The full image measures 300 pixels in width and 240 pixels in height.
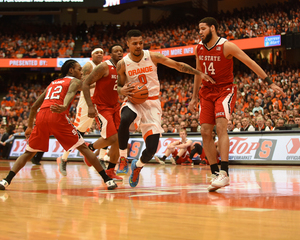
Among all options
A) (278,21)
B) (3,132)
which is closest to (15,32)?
(3,132)

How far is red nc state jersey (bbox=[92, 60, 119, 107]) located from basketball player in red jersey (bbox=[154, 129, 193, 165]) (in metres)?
6.34

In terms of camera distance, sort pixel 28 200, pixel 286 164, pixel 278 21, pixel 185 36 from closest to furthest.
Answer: pixel 28 200 < pixel 286 164 < pixel 278 21 < pixel 185 36

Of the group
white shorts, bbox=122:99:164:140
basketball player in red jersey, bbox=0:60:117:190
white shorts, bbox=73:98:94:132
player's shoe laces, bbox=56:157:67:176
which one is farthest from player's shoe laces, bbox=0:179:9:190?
white shorts, bbox=73:98:94:132

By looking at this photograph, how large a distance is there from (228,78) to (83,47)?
27.7 m

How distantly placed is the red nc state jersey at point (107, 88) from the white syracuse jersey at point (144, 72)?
1.03 metres

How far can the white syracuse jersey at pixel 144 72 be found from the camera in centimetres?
546

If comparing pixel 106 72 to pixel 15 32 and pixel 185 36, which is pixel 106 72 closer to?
pixel 185 36

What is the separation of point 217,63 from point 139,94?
1107 millimetres

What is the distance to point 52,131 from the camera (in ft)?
16.6

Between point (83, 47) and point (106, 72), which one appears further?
point (83, 47)

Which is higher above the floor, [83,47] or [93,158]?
[83,47]

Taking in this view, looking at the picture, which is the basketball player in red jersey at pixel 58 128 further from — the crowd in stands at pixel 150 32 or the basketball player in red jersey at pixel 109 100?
the crowd in stands at pixel 150 32

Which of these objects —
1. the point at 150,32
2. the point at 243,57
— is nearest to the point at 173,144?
the point at 243,57

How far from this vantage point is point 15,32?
3334cm
